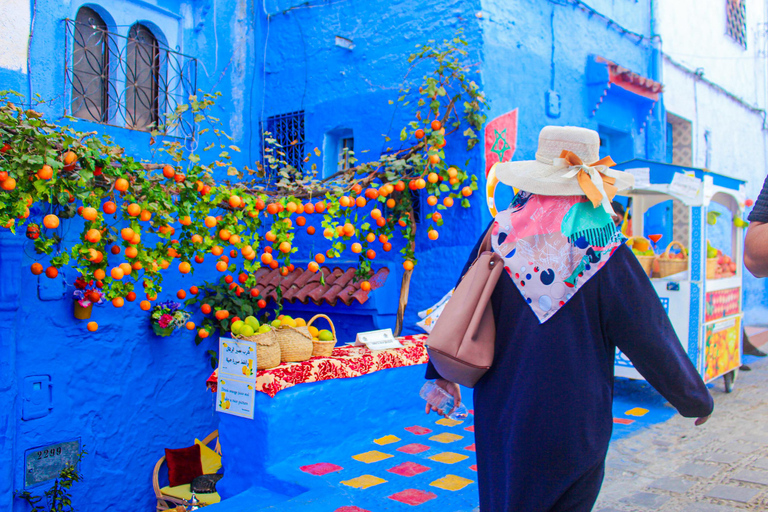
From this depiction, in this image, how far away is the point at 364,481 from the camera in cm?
393

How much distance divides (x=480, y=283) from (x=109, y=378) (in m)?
5.12

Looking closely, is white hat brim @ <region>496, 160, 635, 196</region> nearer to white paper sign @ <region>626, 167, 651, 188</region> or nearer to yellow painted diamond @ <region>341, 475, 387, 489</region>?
yellow painted diamond @ <region>341, 475, 387, 489</region>

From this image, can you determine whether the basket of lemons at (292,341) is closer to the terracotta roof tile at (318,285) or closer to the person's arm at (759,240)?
the terracotta roof tile at (318,285)

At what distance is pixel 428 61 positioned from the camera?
19.7 feet

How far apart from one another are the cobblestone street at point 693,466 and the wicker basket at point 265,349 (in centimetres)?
233

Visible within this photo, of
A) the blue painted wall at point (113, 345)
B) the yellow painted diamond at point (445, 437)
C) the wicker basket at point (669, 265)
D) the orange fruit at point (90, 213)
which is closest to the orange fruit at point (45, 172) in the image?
the orange fruit at point (90, 213)

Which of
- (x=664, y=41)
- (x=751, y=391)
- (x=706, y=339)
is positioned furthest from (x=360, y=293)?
(x=664, y=41)

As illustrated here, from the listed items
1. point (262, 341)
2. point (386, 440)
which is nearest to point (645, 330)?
point (262, 341)

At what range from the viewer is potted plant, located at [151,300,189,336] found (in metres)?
6.25

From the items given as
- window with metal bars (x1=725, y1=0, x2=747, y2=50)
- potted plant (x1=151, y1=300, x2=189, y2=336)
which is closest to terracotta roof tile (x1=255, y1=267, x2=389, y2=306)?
potted plant (x1=151, y1=300, x2=189, y2=336)

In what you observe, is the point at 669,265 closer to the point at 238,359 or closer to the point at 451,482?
the point at 451,482

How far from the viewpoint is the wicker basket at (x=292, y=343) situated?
4380 mm

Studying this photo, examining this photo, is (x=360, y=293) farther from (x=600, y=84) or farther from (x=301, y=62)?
(x=600, y=84)

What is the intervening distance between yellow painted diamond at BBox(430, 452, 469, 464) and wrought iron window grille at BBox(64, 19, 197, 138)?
12.5 feet
